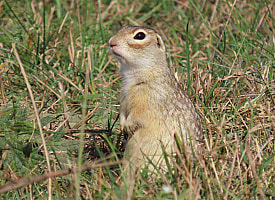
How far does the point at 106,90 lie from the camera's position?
4820 mm

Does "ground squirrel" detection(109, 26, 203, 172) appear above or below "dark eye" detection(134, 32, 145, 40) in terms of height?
below

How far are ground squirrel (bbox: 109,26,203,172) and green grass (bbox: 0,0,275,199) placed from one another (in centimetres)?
21

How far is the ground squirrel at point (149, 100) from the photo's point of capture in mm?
3322

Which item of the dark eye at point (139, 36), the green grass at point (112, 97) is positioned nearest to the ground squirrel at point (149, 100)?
the dark eye at point (139, 36)

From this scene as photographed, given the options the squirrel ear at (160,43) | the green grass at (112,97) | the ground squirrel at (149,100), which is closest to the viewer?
the green grass at (112,97)

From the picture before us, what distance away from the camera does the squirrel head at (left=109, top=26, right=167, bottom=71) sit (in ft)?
11.6

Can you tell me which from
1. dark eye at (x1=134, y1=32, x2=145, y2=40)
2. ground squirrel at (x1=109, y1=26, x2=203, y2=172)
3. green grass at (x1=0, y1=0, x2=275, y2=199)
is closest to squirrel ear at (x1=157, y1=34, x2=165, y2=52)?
ground squirrel at (x1=109, y1=26, x2=203, y2=172)

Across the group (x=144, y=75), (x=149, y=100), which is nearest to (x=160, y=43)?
(x=144, y=75)

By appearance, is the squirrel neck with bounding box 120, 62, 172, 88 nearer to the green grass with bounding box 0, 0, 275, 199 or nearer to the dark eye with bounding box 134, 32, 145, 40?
the dark eye with bounding box 134, 32, 145, 40

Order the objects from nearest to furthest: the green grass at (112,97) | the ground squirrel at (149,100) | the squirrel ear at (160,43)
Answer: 1. the green grass at (112,97)
2. the ground squirrel at (149,100)
3. the squirrel ear at (160,43)

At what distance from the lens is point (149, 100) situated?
136 inches

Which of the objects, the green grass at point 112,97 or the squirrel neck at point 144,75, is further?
the squirrel neck at point 144,75

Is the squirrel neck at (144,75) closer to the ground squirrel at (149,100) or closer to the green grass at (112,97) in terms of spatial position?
the ground squirrel at (149,100)

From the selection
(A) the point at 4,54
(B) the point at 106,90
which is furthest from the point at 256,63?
(A) the point at 4,54
